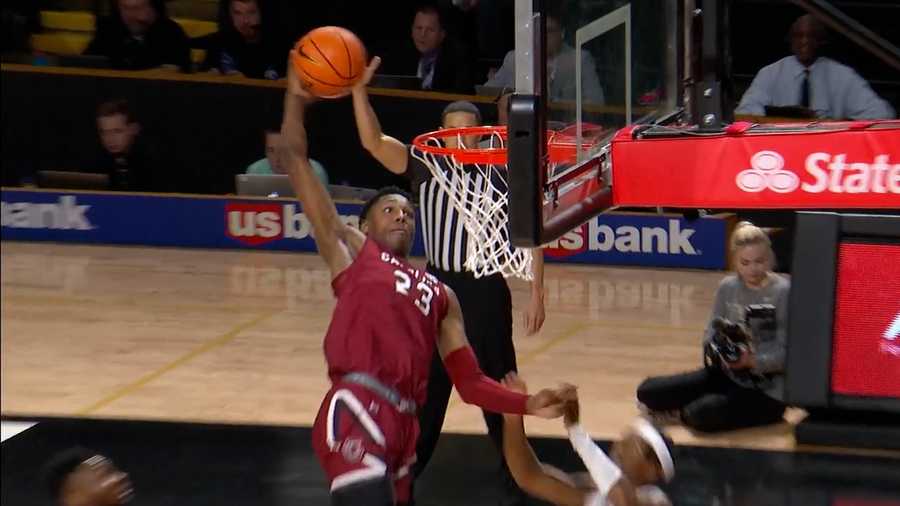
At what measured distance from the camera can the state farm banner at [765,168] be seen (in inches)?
215

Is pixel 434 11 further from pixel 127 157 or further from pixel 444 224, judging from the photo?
pixel 444 224

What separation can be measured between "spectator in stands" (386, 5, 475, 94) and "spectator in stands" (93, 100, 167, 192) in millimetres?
2234

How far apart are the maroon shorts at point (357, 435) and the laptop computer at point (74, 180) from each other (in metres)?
7.75

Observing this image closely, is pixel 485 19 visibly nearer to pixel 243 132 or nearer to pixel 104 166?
pixel 243 132

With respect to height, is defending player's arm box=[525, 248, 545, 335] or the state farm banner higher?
the state farm banner

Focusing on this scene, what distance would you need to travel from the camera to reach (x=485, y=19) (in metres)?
13.2

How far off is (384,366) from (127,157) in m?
7.80

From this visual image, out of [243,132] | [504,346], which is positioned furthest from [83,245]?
[504,346]

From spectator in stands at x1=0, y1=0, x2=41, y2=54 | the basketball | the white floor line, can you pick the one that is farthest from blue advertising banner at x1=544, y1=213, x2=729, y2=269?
the basketball

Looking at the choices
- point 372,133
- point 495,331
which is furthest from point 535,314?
point 372,133

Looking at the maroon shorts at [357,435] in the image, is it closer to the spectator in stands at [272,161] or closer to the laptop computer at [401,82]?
the spectator in stands at [272,161]

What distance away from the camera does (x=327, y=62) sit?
6.27 meters

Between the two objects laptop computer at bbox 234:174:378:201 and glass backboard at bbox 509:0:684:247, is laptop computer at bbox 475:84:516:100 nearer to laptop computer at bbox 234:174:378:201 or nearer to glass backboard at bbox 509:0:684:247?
laptop computer at bbox 234:174:378:201

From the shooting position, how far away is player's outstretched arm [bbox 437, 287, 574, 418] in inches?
217
